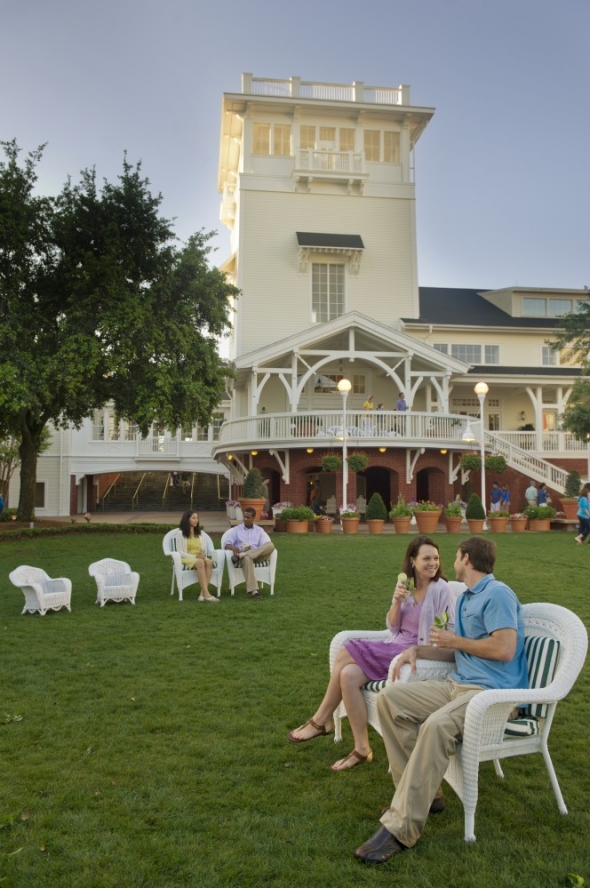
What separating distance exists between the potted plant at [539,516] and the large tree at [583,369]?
396 cm

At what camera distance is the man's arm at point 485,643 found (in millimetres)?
4074

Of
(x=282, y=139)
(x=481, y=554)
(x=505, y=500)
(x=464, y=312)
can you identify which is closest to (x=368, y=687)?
(x=481, y=554)

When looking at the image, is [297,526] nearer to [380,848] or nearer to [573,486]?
[573,486]

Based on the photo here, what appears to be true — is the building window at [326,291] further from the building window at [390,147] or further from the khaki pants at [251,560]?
the khaki pants at [251,560]

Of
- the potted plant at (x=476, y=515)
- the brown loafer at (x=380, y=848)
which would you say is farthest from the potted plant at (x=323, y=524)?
the brown loafer at (x=380, y=848)

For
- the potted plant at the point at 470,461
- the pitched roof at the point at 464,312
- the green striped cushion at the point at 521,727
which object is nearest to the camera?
the green striped cushion at the point at 521,727

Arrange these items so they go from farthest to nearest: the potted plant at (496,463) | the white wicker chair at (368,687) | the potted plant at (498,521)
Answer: the potted plant at (496,463) < the potted plant at (498,521) < the white wicker chair at (368,687)

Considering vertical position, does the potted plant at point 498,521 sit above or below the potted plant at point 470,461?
below

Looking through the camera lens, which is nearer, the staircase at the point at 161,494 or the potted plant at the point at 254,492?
the potted plant at the point at 254,492

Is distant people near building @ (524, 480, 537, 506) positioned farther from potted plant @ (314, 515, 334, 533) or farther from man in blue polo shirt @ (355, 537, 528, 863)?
man in blue polo shirt @ (355, 537, 528, 863)

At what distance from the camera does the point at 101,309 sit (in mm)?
20438

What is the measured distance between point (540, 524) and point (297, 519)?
805cm

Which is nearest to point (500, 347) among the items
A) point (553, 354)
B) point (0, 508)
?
point (553, 354)

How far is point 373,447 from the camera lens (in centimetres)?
2580
